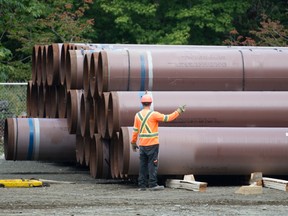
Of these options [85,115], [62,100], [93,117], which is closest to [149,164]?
[93,117]

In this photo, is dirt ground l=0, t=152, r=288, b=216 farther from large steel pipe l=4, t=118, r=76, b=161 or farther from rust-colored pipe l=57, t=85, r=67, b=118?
rust-colored pipe l=57, t=85, r=67, b=118

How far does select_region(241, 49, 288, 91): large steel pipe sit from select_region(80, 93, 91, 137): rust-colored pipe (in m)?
3.16

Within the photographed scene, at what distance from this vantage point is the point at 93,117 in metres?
20.9

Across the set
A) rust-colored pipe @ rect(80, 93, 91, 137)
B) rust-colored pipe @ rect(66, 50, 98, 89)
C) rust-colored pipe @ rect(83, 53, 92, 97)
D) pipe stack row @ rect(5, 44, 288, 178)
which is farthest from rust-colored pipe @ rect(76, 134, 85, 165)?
rust-colored pipe @ rect(83, 53, 92, 97)

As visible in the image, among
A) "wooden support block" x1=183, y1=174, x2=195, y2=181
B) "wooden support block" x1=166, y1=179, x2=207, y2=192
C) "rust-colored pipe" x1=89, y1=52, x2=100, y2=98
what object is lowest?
"wooden support block" x1=166, y1=179, x2=207, y2=192

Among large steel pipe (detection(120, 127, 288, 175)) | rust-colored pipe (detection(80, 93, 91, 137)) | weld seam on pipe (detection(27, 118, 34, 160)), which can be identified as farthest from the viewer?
weld seam on pipe (detection(27, 118, 34, 160))

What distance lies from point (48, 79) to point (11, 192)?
23.3 feet

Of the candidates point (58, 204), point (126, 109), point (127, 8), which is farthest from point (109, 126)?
point (127, 8)

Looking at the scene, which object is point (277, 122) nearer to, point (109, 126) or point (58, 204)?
point (109, 126)

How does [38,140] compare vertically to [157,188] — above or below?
above

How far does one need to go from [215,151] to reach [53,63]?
249 inches

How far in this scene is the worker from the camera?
59.4ft

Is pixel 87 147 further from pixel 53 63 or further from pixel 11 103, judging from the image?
pixel 11 103

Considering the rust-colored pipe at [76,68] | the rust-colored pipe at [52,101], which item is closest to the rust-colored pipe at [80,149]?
the rust-colored pipe at [76,68]
